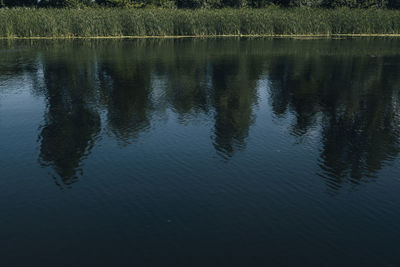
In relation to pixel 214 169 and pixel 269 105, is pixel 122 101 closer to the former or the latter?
pixel 269 105

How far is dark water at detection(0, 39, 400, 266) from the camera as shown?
45.2 feet

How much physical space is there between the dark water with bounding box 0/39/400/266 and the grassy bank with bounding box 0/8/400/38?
33.9 m

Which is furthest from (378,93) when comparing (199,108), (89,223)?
(89,223)

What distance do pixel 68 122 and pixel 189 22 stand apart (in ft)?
180

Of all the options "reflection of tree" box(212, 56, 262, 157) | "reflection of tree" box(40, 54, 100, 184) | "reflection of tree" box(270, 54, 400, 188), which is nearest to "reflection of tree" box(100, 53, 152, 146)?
"reflection of tree" box(40, 54, 100, 184)

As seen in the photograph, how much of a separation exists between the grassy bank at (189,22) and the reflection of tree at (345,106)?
90.2 feet

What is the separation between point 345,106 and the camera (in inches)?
1233

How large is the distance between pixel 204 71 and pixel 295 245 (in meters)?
33.7

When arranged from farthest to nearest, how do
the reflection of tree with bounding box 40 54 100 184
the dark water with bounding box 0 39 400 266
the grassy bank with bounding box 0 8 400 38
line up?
the grassy bank with bounding box 0 8 400 38, the reflection of tree with bounding box 40 54 100 184, the dark water with bounding box 0 39 400 266

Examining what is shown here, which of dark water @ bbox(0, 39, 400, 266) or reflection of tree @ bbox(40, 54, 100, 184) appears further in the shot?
reflection of tree @ bbox(40, 54, 100, 184)

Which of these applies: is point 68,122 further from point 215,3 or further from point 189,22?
point 215,3

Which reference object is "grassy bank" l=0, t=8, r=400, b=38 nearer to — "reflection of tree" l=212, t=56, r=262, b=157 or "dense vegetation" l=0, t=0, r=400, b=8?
"dense vegetation" l=0, t=0, r=400, b=8

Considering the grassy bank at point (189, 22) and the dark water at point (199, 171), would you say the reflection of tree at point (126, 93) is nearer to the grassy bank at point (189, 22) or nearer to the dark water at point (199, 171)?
the dark water at point (199, 171)

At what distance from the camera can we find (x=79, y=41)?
232 feet
